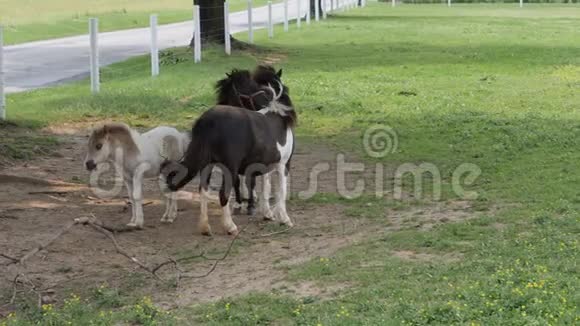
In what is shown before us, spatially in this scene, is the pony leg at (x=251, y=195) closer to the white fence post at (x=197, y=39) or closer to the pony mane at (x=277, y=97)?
the pony mane at (x=277, y=97)

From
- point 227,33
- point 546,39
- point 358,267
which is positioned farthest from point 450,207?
point 546,39

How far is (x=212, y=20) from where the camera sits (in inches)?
937

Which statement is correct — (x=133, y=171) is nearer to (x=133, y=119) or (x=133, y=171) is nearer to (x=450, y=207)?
(x=450, y=207)

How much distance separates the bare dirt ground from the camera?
6.87 metres

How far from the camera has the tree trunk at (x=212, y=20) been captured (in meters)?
23.6

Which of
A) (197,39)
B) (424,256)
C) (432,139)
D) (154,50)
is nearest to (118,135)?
(424,256)

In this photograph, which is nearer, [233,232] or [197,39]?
[233,232]

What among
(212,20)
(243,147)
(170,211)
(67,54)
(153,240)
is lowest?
(153,240)

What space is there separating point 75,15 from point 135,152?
127 feet

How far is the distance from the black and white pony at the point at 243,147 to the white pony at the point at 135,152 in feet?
0.50

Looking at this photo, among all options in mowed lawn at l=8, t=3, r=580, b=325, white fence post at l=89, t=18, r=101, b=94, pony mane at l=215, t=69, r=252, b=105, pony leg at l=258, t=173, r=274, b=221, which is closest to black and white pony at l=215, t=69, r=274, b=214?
pony mane at l=215, t=69, r=252, b=105

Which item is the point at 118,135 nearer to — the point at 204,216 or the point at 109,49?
the point at 204,216

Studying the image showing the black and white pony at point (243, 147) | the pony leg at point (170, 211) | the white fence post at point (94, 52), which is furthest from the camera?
the white fence post at point (94, 52)

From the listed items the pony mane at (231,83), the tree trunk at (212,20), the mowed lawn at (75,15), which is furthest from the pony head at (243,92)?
the mowed lawn at (75,15)
